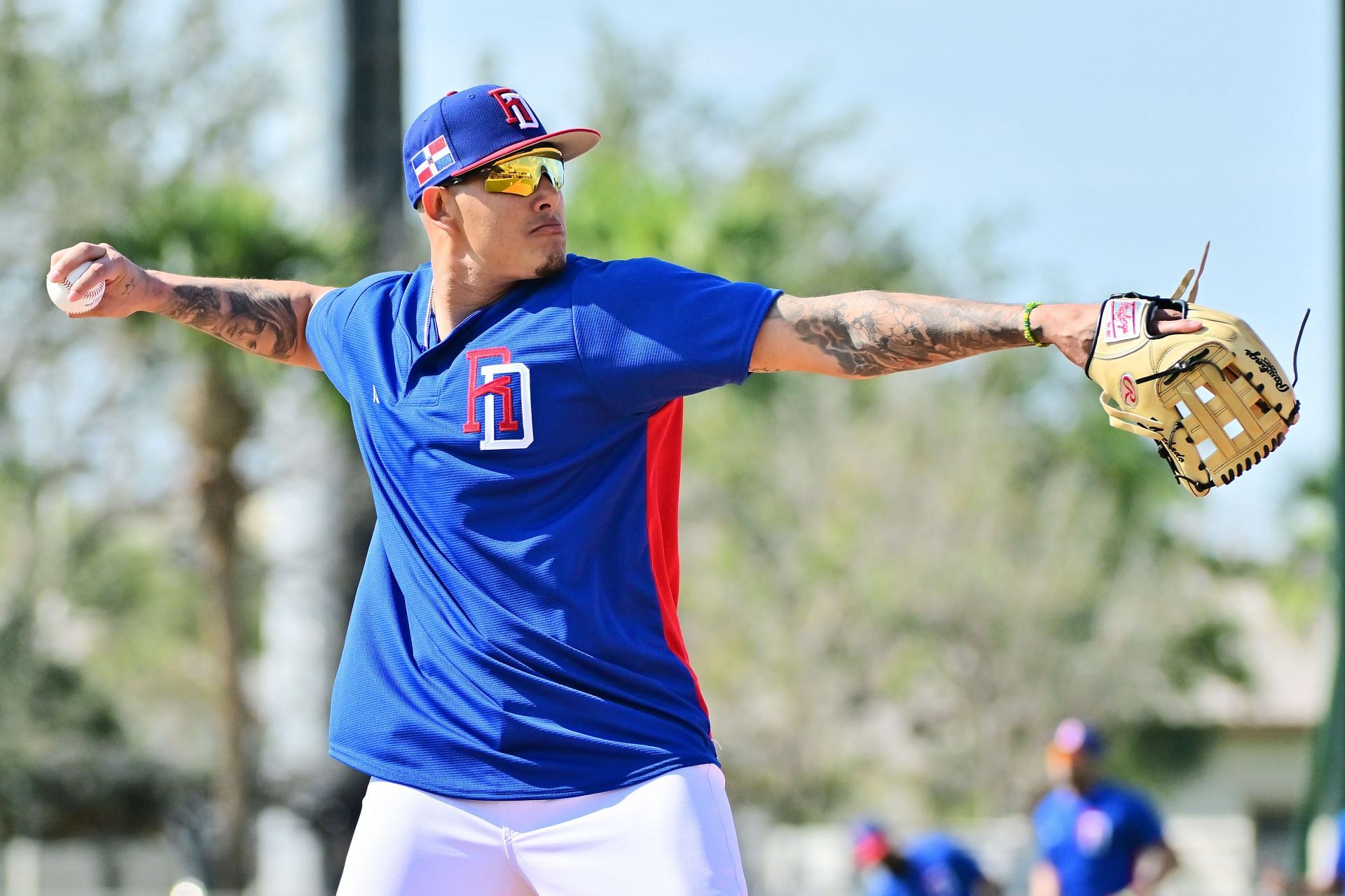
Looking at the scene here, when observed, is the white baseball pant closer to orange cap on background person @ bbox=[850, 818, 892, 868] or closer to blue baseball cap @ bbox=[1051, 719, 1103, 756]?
blue baseball cap @ bbox=[1051, 719, 1103, 756]

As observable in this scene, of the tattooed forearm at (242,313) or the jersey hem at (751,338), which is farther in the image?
the tattooed forearm at (242,313)

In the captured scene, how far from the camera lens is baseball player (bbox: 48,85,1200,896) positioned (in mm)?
3363

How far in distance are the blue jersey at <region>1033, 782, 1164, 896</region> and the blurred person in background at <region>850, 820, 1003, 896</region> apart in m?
1.48

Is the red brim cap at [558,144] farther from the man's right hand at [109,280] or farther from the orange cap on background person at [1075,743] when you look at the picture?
the orange cap on background person at [1075,743]

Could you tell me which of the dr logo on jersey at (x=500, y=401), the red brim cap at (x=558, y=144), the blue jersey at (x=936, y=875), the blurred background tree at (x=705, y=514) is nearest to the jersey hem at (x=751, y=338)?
the dr logo on jersey at (x=500, y=401)

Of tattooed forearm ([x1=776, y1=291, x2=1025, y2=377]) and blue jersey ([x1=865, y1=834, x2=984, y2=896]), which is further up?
tattooed forearm ([x1=776, y1=291, x2=1025, y2=377])

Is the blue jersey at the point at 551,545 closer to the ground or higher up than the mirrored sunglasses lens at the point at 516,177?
closer to the ground

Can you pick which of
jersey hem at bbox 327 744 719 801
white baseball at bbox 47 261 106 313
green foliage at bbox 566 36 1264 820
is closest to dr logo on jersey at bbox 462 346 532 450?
jersey hem at bbox 327 744 719 801

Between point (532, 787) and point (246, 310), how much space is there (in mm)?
1555

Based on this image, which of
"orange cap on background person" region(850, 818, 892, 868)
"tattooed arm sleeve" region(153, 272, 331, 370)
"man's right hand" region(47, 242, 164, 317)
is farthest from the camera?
"orange cap on background person" region(850, 818, 892, 868)

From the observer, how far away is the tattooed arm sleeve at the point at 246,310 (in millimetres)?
4242

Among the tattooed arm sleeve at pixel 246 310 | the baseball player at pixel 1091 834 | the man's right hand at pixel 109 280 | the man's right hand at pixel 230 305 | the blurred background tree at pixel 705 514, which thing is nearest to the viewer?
the man's right hand at pixel 109 280

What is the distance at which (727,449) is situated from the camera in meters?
29.6

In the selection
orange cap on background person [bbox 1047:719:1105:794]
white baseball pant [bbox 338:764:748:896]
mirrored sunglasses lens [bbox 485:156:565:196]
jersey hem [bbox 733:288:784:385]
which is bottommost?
orange cap on background person [bbox 1047:719:1105:794]
